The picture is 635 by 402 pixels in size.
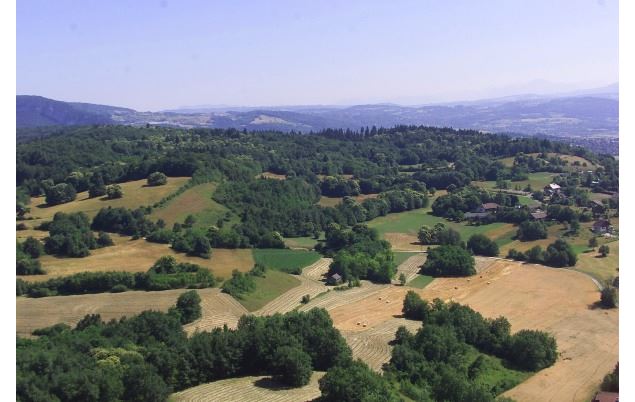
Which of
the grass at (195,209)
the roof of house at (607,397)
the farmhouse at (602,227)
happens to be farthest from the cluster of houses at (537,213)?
the roof of house at (607,397)

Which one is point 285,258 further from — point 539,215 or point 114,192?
point 539,215

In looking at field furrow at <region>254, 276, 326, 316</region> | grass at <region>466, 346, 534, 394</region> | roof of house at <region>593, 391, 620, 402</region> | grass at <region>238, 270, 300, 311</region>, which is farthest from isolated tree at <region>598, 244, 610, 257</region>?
roof of house at <region>593, 391, 620, 402</region>

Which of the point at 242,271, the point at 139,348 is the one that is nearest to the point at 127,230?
the point at 242,271

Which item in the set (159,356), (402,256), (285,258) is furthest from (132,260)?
(159,356)

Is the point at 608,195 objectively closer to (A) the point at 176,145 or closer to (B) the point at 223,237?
(B) the point at 223,237

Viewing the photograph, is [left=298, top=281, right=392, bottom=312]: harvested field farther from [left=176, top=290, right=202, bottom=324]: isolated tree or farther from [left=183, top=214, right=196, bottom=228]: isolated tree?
[left=183, top=214, right=196, bottom=228]: isolated tree
